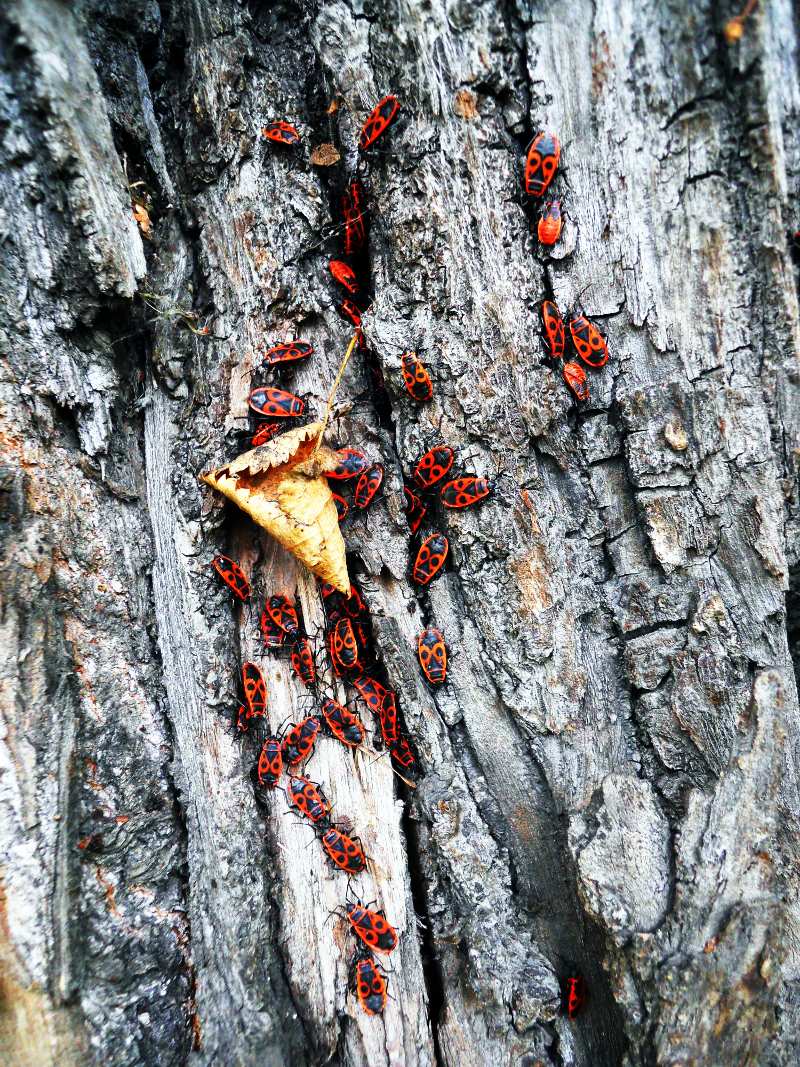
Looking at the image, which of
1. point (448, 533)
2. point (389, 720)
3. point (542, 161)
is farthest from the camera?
point (389, 720)

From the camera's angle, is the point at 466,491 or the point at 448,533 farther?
the point at 448,533

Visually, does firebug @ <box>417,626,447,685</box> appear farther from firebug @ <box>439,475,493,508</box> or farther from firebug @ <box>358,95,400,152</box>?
firebug @ <box>358,95,400,152</box>

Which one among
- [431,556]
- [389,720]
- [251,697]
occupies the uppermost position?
[431,556]

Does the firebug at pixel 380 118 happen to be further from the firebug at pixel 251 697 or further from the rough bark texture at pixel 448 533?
the firebug at pixel 251 697

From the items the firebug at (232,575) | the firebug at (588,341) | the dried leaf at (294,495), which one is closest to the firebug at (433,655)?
the dried leaf at (294,495)

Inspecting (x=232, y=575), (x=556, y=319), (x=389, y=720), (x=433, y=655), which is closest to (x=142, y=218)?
(x=232, y=575)

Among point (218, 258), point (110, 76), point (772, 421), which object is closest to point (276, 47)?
point (110, 76)

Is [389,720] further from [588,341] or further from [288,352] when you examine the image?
[588,341]
